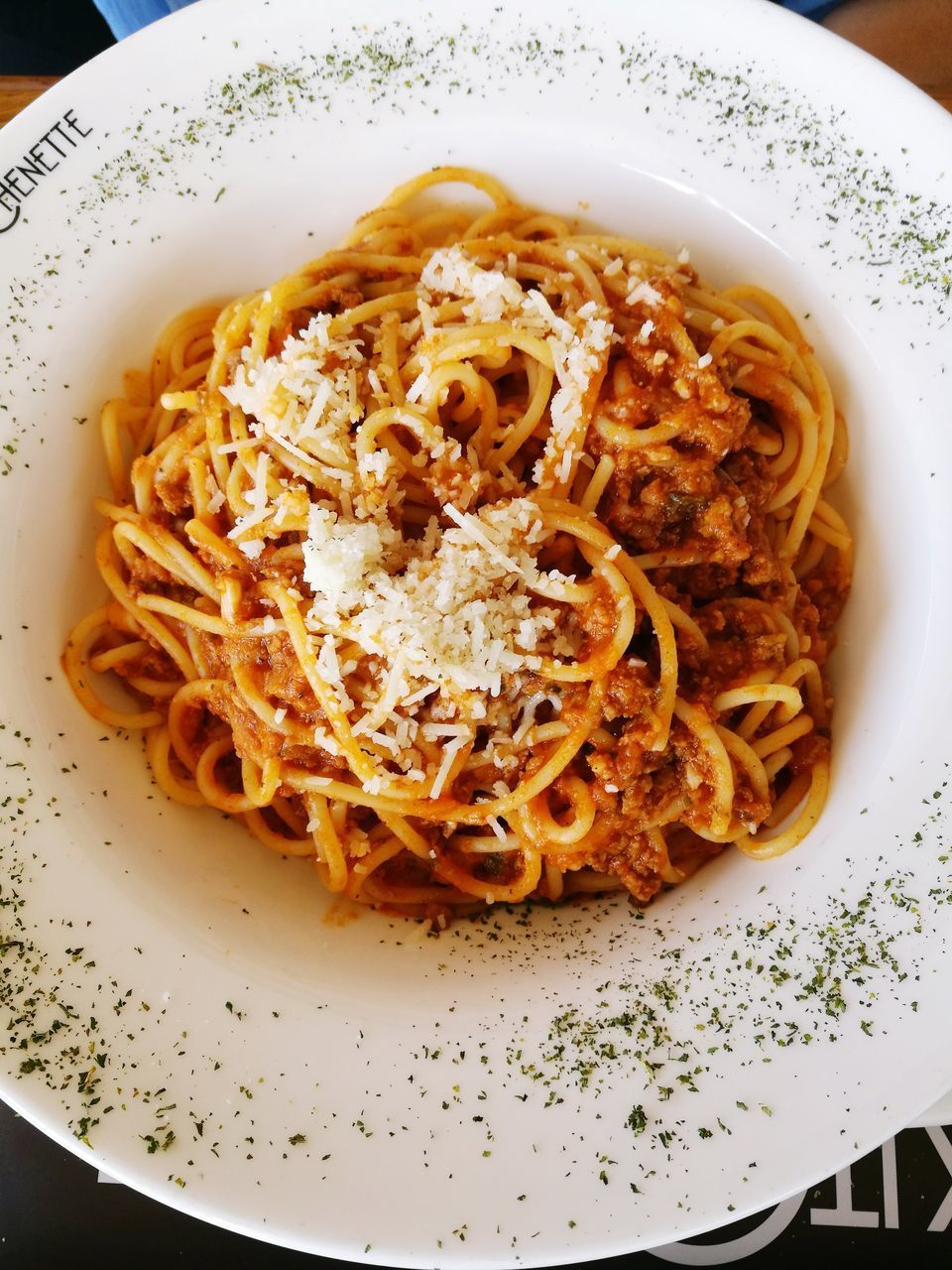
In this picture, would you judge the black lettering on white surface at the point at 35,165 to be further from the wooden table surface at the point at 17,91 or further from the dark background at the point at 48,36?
the dark background at the point at 48,36

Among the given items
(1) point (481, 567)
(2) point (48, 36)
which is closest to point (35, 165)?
(1) point (481, 567)

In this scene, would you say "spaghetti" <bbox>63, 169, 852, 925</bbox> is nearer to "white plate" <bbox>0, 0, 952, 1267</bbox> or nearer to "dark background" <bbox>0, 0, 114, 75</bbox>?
"white plate" <bbox>0, 0, 952, 1267</bbox>

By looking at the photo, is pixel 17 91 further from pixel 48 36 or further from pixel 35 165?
pixel 48 36

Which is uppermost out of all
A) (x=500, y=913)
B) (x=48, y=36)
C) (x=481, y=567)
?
(x=48, y=36)

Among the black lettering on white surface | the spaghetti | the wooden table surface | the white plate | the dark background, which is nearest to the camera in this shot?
the white plate

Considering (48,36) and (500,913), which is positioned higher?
(48,36)

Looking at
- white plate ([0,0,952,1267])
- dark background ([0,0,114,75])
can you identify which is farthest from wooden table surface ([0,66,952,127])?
dark background ([0,0,114,75])
